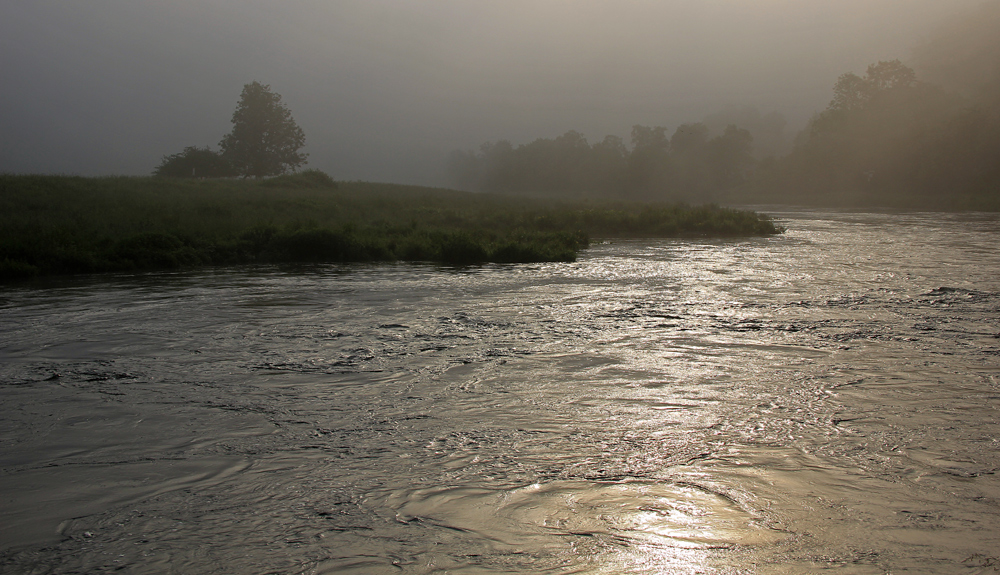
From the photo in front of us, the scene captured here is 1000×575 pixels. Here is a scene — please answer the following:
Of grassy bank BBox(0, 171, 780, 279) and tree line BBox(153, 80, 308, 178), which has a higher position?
tree line BBox(153, 80, 308, 178)

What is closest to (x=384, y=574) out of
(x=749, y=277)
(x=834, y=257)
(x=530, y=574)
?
(x=530, y=574)

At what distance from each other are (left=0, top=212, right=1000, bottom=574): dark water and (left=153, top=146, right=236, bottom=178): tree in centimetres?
5746

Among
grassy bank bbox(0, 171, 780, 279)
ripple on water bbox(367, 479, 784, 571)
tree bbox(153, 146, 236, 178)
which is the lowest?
ripple on water bbox(367, 479, 784, 571)

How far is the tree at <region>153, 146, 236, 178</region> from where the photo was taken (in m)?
63.3

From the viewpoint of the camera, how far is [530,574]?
3.21m

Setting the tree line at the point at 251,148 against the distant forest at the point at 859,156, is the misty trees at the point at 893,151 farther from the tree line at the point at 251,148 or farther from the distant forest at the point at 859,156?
the tree line at the point at 251,148

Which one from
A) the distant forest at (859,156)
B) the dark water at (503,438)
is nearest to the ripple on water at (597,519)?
the dark water at (503,438)

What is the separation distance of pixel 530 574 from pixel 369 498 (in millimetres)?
1272

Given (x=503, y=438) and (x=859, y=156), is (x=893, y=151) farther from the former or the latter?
(x=503, y=438)

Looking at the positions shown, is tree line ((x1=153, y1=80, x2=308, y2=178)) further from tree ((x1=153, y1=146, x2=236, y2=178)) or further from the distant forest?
the distant forest

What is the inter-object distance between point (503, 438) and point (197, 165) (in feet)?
219

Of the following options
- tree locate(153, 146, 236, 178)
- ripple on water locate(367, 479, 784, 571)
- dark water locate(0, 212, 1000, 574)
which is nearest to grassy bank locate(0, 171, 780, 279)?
dark water locate(0, 212, 1000, 574)

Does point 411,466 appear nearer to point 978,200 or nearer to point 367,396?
point 367,396

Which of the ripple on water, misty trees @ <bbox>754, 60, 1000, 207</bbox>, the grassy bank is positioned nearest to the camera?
the ripple on water
